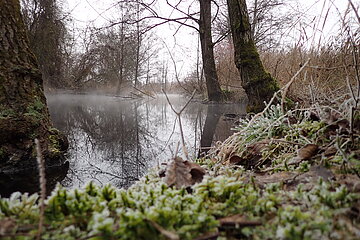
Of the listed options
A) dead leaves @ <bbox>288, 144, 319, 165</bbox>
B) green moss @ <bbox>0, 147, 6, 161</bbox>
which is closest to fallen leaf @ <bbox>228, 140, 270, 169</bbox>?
dead leaves @ <bbox>288, 144, 319, 165</bbox>

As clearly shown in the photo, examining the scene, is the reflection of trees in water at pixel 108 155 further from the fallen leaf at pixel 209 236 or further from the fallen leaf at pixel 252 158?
the fallen leaf at pixel 209 236

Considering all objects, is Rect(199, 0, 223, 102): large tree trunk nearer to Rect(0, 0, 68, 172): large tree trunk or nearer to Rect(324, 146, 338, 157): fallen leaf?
Rect(0, 0, 68, 172): large tree trunk

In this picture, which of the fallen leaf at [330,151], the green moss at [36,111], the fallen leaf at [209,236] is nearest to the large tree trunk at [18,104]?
the green moss at [36,111]

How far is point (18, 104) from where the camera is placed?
250 centimetres

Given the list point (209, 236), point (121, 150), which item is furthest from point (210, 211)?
point (121, 150)

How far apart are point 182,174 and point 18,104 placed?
253 centimetres

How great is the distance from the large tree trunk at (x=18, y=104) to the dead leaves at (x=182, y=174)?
2138 millimetres

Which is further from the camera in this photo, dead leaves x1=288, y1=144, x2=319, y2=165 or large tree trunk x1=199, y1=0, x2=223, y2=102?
large tree trunk x1=199, y1=0, x2=223, y2=102

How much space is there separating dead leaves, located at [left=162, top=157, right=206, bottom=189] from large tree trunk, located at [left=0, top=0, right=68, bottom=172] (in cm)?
214

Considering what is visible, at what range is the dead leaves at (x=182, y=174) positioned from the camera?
90cm

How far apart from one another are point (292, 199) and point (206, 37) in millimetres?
8236

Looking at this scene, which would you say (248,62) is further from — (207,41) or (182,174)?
(207,41)

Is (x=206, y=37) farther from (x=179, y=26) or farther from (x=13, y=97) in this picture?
(x=13, y=97)

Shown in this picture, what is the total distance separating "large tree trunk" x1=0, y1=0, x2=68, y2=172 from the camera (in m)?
2.33
